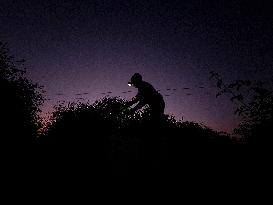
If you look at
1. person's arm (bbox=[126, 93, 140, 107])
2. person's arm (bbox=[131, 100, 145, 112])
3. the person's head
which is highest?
the person's head

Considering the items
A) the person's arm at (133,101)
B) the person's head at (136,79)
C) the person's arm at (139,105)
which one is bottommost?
the person's arm at (139,105)

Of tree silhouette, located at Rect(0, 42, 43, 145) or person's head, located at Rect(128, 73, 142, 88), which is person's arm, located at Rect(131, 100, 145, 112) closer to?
person's head, located at Rect(128, 73, 142, 88)

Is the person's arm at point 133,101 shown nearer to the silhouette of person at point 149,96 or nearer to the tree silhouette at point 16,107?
the silhouette of person at point 149,96

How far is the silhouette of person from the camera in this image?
796 cm

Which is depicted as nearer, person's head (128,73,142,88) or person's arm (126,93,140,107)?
person's head (128,73,142,88)

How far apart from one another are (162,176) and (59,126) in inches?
1910

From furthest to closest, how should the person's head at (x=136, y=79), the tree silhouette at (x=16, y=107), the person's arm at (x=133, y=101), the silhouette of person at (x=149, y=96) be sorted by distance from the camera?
the tree silhouette at (x=16, y=107), the person's arm at (x=133, y=101), the person's head at (x=136, y=79), the silhouette of person at (x=149, y=96)

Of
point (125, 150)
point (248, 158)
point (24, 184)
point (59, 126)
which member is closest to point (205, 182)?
point (248, 158)

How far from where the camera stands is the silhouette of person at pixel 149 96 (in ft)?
26.1

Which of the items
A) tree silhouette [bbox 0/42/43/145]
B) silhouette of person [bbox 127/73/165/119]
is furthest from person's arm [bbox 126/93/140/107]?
tree silhouette [bbox 0/42/43/145]

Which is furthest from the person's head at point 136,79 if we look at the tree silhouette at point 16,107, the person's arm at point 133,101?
the tree silhouette at point 16,107

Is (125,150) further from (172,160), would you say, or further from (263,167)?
(263,167)

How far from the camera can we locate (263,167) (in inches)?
334

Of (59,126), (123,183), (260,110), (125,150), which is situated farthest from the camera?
(59,126)
